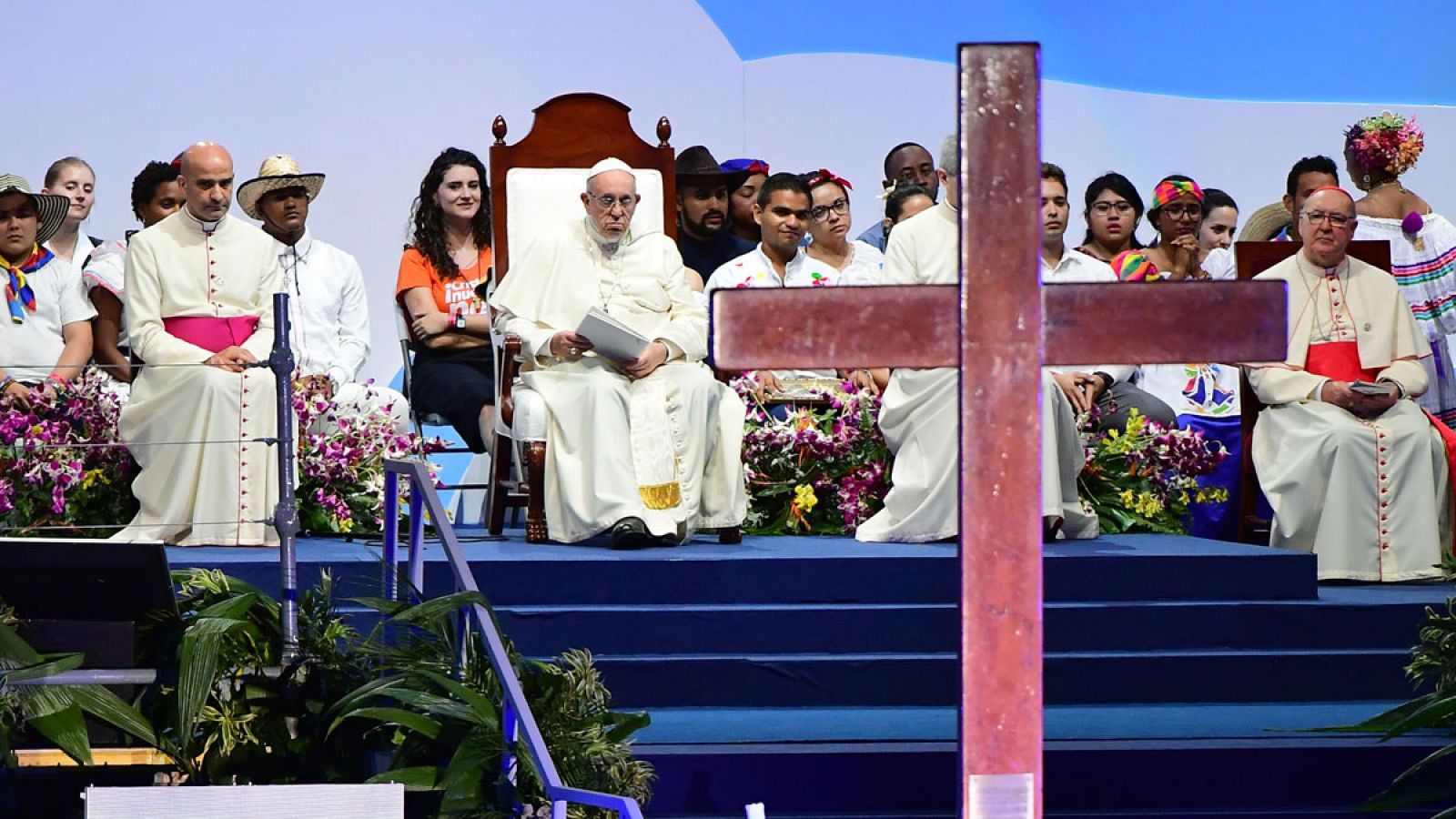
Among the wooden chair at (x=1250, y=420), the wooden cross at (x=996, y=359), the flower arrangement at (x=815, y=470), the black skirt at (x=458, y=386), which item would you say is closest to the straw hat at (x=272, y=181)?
the black skirt at (x=458, y=386)

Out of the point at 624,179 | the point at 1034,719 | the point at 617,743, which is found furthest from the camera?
the point at 624,179

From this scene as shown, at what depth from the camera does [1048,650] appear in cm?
608

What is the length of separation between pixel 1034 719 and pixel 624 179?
17.7 feet

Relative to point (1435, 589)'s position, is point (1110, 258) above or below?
→ above

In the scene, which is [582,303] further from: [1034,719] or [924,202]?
[1034,719]

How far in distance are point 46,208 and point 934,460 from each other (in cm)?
348

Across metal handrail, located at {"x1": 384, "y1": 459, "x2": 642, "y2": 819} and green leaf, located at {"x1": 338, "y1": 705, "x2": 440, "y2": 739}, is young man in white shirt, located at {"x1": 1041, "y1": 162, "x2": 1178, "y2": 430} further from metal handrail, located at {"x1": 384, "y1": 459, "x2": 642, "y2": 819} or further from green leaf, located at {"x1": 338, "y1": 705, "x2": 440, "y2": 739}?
green leaf, located at {"x1": 338, "y1": 705, "x2": 440, "y2": 739}

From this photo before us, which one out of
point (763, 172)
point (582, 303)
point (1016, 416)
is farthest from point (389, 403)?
point (1016, 416)

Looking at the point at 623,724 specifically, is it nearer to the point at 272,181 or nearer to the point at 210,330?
the point at 210,330

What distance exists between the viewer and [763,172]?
8.96 meters

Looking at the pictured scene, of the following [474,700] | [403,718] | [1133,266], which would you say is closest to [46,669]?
[403,718]

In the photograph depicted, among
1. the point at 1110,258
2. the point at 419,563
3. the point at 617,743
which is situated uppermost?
the point at 1110,258

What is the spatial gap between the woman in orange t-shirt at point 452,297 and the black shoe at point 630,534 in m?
1.24

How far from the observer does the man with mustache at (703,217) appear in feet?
Result: 28.7
